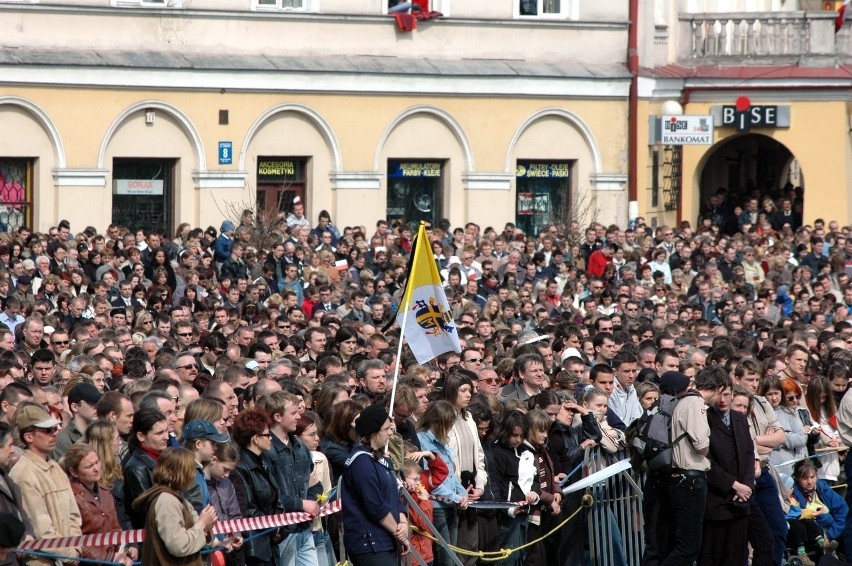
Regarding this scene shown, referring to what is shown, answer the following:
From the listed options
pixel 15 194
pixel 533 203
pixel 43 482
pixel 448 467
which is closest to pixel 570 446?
pixel 448 467

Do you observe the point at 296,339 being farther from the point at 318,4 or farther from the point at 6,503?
the point at 318,4

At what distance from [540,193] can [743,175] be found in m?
7.61

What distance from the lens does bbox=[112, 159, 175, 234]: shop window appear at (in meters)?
29.4

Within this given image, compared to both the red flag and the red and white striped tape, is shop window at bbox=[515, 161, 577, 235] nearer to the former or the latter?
the red flag

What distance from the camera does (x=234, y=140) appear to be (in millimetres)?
30344

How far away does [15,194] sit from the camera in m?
28.1

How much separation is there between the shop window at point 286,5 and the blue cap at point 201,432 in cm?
2035

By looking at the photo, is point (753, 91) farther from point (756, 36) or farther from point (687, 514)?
point (687, 514)

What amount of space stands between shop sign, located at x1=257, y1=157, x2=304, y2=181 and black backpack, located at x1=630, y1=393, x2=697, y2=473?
1791cm

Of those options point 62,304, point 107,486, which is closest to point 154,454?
point 107,486

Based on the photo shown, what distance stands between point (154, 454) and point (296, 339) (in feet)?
23.5

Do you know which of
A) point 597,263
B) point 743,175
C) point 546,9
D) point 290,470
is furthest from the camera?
point 743,175

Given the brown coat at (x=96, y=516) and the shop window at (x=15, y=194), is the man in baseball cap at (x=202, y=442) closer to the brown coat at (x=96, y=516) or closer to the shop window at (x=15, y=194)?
the brown coat at (x=96, y=516)

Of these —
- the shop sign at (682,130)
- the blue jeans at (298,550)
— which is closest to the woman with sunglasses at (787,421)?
the blue jeans at (298,550)
